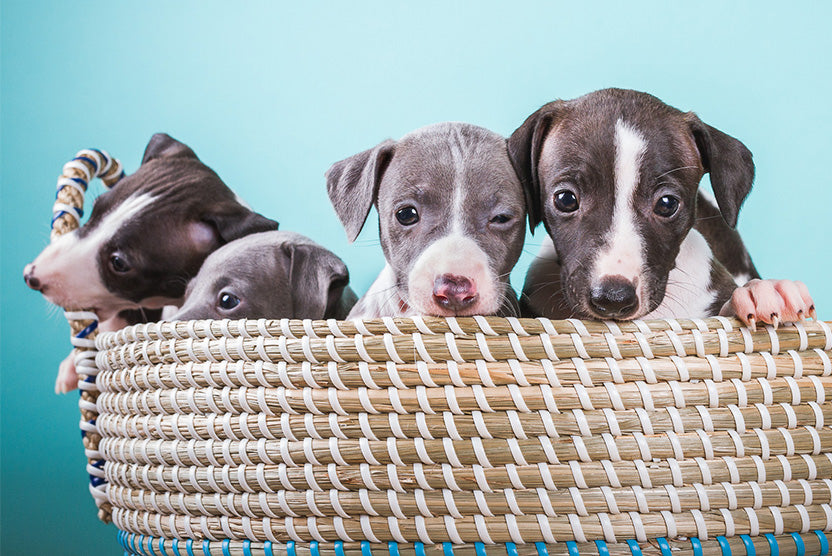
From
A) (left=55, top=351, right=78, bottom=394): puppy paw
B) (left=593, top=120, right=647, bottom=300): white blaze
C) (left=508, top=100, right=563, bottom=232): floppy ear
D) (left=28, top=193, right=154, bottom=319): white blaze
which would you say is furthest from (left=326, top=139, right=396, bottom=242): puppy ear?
(left=55, top=351, right=78, bottom=394): puppy paw

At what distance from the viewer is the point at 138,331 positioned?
1.61 metres

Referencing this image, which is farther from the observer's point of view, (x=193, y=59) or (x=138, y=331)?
(x=193, y=59)

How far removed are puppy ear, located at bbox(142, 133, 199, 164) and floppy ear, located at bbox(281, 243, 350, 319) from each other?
747 millimetres

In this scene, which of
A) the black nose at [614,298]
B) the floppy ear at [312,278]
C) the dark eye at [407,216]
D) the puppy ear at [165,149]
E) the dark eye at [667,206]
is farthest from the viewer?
the puppy ear at [165,149]

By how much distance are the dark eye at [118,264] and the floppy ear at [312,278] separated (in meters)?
0.51

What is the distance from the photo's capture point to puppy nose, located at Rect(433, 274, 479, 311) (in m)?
1.56

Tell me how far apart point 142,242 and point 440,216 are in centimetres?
98

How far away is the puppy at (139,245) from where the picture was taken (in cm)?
225

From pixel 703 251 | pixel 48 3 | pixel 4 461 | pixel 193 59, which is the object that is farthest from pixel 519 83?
pixel 4 461

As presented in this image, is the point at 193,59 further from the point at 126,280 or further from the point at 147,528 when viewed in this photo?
the point at 147,528

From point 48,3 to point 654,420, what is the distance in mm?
3743

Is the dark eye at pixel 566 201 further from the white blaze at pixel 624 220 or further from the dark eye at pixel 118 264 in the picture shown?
the dark eye at pixel 118 264

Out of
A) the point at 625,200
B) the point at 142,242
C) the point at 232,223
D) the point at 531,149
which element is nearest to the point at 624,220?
the point at 625,200

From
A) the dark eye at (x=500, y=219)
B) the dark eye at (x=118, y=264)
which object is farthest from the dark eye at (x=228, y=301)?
the dark eye at (x=500, y=219)
